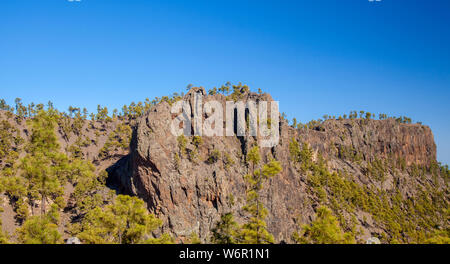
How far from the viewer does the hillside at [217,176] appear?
2375 inches

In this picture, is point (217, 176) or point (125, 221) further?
point (217, 176)

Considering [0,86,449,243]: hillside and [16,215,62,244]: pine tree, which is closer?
[16,215,62,244]: pine tree

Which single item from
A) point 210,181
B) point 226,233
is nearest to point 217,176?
point 210,181

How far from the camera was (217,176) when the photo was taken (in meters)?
69.8

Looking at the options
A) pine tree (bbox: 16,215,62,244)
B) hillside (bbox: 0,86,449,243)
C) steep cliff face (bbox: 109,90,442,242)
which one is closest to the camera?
pine tree (bbox: 16,215,62,244)

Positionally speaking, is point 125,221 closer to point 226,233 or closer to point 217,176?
point 226,233

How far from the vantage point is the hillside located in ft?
198

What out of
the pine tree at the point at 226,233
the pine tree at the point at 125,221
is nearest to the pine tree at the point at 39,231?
the pine tree at the point at 125,221

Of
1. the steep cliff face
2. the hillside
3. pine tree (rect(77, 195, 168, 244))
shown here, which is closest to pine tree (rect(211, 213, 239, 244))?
the hillside

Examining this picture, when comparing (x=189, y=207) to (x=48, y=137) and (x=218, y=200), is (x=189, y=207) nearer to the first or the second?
(x=218, y=200)

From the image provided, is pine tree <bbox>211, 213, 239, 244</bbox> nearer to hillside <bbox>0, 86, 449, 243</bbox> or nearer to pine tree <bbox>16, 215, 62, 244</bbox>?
hillside <bbox>0, 86, 449, 243</bbox>

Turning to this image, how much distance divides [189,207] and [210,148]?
60.5 feet

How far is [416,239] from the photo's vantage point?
9700 cm
